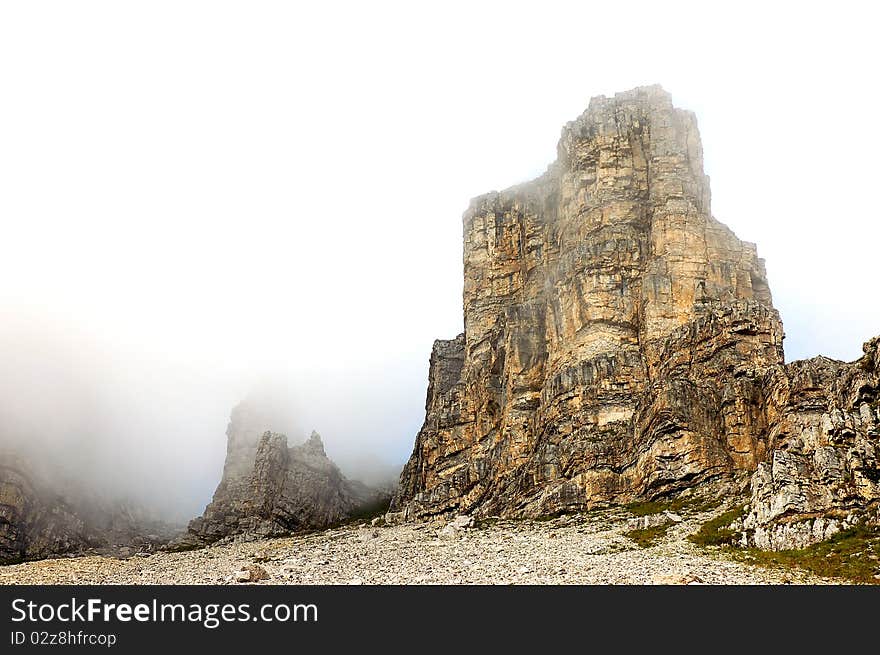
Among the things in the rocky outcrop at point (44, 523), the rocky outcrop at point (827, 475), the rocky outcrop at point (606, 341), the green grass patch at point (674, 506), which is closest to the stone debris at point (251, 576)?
the rocky outcrop at point (827, 475)

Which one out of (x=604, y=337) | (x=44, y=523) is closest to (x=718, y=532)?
(x=604, y=337)

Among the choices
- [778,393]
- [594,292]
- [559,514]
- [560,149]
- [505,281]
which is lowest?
[559,514]

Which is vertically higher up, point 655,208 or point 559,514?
point 655,208

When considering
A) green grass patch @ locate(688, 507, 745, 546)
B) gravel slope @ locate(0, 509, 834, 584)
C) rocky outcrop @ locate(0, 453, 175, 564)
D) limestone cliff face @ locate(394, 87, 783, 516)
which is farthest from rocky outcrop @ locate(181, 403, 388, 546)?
green grass patch @ locate(688, 507, 745, 546)

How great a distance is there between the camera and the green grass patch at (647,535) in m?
53.3

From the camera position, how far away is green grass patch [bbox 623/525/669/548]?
5326 centimetres

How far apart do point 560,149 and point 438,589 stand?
106 meters

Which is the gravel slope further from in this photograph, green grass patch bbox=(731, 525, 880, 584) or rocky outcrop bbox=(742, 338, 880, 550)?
rocky outcrop bbox=(742, 338, 880, 550)

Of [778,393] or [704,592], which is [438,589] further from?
[778,393]

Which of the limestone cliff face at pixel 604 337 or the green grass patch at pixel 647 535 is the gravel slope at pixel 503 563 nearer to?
the green grass patch at pixel 647 535

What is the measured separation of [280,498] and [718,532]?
123 metres

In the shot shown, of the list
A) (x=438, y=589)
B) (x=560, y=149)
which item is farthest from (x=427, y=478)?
(x=438, y=589)

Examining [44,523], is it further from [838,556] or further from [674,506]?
[838,556]

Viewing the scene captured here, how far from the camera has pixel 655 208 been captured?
108312 mm
